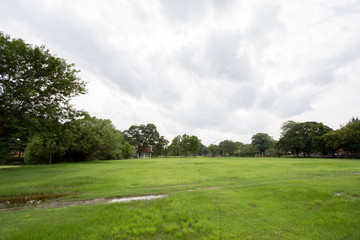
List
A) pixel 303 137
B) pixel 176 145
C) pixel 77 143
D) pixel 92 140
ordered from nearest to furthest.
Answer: pixel 77 143 → pixel 92 140 → pixel 303 137 → pixel 176 145

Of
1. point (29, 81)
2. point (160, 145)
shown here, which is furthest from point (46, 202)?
point (160, 145)

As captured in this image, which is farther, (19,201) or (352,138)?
(352,138)

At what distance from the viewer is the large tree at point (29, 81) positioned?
14.2 meters

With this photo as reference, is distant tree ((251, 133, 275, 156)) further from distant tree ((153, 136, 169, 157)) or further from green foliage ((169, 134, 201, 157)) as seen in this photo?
distant tree ((153, 136, 169, 157))

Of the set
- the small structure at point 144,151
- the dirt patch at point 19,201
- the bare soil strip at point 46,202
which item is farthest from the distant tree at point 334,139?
the small structure at point 144,151

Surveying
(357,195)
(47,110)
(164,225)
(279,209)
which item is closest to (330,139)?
(357,195)

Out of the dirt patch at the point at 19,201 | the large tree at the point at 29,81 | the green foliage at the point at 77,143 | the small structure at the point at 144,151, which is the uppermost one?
the large tree at the point at 29,81

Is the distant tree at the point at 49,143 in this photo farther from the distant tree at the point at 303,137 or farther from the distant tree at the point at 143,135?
the distant tree at the point at 303,137

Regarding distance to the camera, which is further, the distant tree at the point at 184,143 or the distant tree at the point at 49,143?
the distant tree at the point at 184,143

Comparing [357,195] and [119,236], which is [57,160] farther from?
[357,195]

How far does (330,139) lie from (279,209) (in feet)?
225

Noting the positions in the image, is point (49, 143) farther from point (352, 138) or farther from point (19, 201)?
point (352, 138)

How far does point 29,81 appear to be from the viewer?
1523cm

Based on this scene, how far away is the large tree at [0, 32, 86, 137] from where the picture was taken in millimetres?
14234
